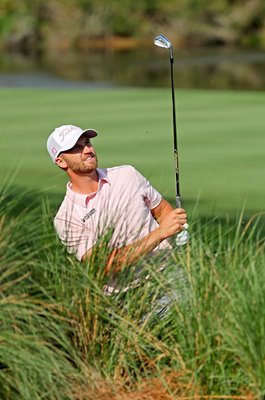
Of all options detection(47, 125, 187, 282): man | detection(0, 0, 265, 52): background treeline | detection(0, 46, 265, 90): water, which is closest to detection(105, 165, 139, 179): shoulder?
detection(47, 125, 187, 282): man

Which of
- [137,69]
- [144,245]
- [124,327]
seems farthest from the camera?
[137,69]

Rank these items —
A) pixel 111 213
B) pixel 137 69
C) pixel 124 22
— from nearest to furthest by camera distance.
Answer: pixel 111 213 < pixel 137 69 < pixel 124 22

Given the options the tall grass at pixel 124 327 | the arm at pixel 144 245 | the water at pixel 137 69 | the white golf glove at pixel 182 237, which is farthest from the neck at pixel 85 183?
the water at pixel 137 69

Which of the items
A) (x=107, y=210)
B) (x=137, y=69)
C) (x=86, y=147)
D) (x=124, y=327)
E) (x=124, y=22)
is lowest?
(x=137, y=69)

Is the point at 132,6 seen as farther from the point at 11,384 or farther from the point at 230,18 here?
the point at 11,384

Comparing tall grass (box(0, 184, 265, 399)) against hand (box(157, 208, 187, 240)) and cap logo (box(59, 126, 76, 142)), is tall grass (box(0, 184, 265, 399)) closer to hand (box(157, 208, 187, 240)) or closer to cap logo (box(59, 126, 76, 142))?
hand (box(157, 208, 187, 240))

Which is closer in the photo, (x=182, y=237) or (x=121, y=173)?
(x=182, y=237)

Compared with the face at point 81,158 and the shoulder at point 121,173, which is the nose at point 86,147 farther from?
the shoulder at point 121,173

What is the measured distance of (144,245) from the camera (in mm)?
5707

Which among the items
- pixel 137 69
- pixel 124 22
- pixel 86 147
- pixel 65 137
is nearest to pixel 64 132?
pixel 65 137

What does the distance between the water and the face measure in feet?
69.1

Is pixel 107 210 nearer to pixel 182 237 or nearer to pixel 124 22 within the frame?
pixel 182 237

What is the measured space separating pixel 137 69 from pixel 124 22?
1911 cm

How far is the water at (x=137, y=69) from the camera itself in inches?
1153
